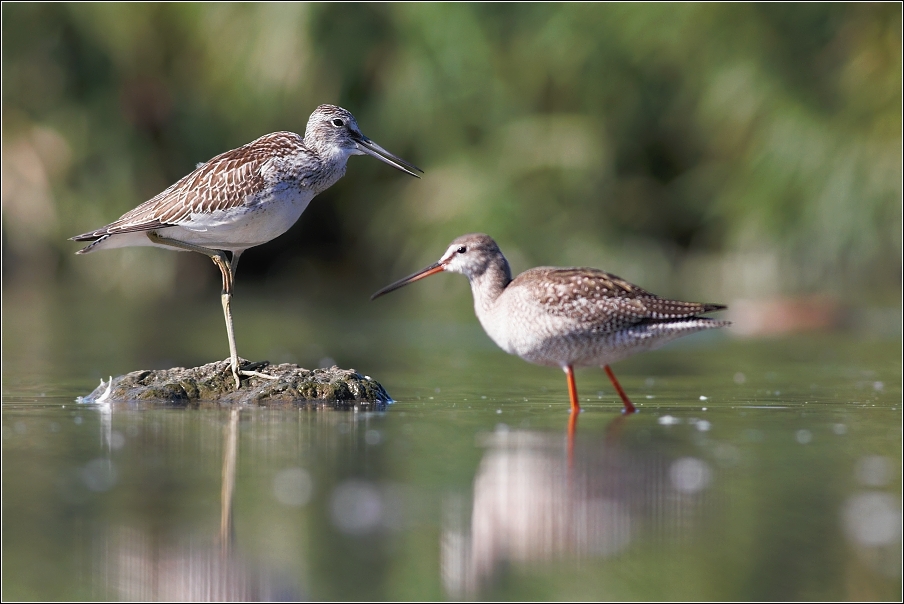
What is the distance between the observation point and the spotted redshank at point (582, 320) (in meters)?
7.17

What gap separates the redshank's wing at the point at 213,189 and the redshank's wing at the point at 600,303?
1617mm

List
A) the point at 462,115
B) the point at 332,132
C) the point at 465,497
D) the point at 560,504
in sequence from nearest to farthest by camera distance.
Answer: the point at 560,504 < the point at 465,497 < the point at 332,132 < the point at 462,115

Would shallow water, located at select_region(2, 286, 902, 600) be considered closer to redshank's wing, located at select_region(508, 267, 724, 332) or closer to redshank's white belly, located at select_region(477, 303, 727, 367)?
redshank's white belly, located at select_region(477, 303, 727, 367)

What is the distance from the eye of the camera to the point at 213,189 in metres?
7.41

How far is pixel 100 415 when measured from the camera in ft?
22.0

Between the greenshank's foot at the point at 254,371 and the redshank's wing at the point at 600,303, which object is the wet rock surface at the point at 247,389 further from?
the redshank's wing at the point at 600,303

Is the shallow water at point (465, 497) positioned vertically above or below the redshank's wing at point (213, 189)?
below

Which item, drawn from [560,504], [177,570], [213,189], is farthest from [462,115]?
[177,570]

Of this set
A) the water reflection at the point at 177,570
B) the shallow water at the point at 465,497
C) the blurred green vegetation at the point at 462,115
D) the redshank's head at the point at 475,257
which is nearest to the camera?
the water reflection at the point at 177,570

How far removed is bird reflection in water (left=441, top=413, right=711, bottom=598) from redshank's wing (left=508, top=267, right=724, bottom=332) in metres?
1.30

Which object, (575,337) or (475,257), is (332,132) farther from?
(575,337)

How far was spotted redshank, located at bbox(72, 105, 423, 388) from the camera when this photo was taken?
7355mm

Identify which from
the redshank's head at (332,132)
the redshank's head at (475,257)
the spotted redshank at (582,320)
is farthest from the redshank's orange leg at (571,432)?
the redshank's head at (332,132)

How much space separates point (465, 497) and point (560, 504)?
14.8 inches
